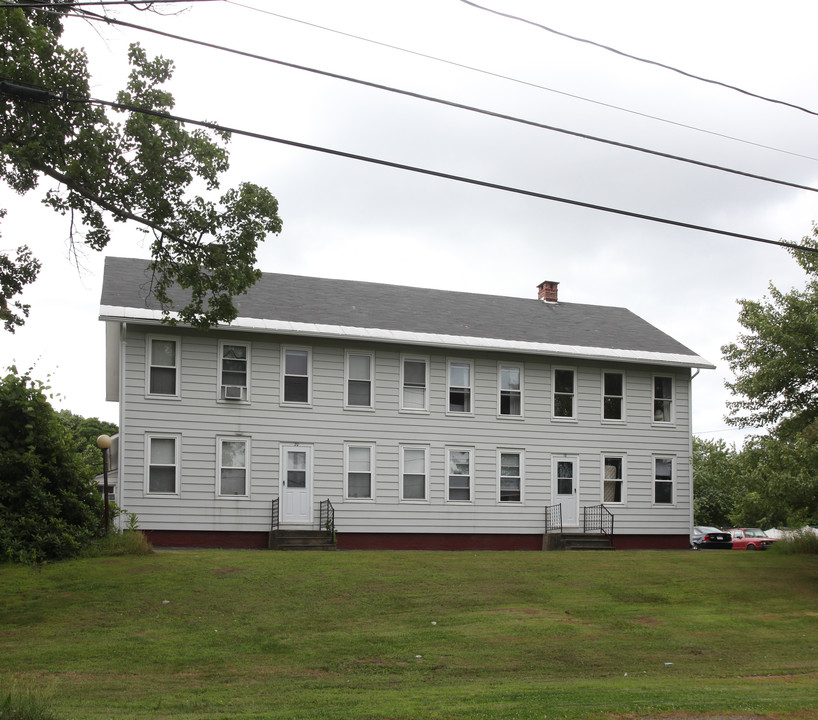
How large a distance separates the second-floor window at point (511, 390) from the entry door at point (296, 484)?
5.78 meters

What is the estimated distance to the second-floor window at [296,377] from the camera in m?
→ 22.6

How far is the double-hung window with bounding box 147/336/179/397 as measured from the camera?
2134 cm

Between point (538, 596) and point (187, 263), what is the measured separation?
27.9 ft

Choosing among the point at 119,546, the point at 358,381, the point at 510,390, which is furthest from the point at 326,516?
the point at 510,390

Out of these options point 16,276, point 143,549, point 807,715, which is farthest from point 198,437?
point 807,715

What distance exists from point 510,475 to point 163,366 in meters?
9.84

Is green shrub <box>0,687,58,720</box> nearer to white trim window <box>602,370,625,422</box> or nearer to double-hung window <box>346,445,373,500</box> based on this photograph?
double-hung window <box>346,445,373,500</box>

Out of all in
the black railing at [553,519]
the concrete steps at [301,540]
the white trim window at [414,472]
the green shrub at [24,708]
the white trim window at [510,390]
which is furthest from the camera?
the white trim window at [510,390]

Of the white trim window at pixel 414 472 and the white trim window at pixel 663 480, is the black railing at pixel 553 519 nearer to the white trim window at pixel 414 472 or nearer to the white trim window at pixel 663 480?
the white trim window at pixel 663 480

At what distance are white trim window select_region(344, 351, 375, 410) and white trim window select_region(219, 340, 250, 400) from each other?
2621 mm

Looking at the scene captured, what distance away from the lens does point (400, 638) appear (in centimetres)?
1248

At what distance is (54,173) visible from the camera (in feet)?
44.6

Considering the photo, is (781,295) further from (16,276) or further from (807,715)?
(16,276)

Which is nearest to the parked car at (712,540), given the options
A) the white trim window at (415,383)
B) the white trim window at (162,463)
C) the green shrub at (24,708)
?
the white trim window at (415,383)
